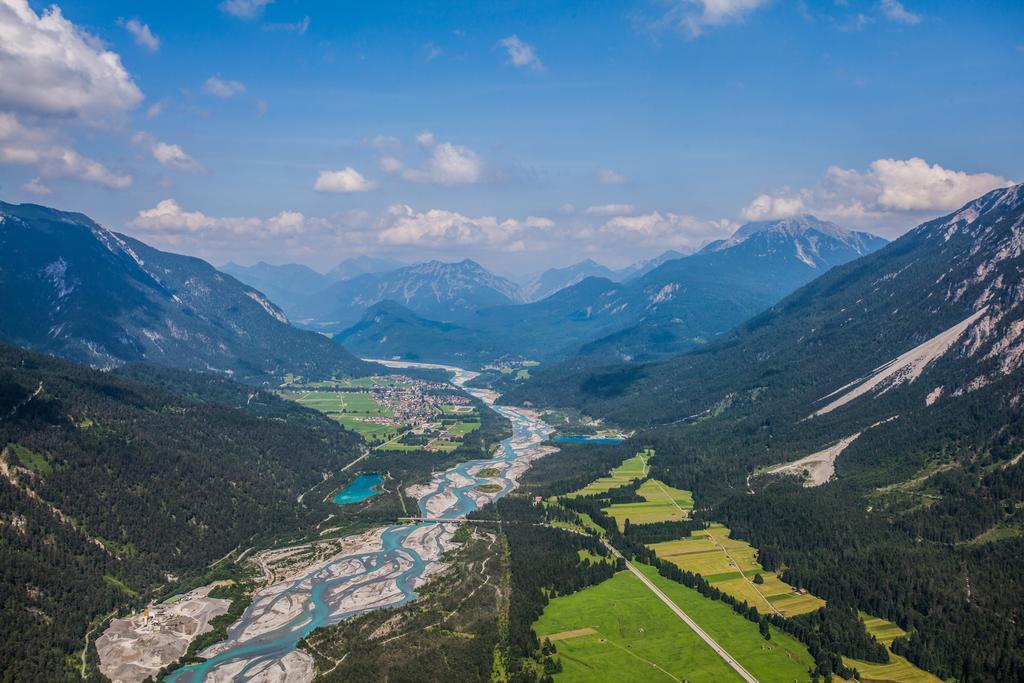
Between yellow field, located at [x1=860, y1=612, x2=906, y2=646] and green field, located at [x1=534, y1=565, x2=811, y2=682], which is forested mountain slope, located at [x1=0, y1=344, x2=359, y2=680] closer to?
green field, located at [x1=534, y1=565, x2=811, y2=682]

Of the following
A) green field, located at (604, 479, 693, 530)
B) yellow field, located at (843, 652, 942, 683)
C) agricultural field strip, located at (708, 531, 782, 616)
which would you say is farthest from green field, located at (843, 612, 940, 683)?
green field, located at (604, 479, 693, 530)

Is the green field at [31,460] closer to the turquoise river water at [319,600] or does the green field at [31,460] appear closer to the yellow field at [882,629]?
the turquoise river water at [319,600]

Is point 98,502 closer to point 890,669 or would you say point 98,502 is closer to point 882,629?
point 890,669

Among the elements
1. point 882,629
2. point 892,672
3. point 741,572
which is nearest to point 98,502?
point 741,572

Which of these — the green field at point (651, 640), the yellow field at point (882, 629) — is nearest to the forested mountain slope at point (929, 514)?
the yellow field at point (882, 629)

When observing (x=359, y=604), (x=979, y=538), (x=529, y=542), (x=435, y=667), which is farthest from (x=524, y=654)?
(x=979, y=538)

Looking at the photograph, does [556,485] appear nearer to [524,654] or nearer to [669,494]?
[669,494]
